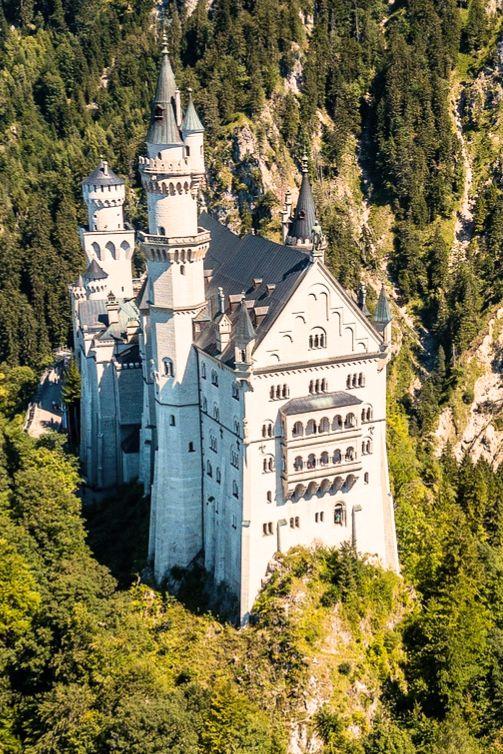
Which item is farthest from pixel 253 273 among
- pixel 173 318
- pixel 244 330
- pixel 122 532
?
pixel 122 532

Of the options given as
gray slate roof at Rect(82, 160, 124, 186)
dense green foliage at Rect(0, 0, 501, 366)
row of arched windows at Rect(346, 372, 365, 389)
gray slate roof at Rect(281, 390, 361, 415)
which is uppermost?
dense green foliage at Rect(0, 0, 501, 366)

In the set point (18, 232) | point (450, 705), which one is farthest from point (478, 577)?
point (18, 232)

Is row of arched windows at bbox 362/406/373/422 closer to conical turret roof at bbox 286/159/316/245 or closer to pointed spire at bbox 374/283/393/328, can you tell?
pointed spire at bbox 374/283/393/328

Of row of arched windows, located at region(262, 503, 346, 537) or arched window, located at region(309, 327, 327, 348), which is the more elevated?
arched window, located at region(309, 327, 327, 348)

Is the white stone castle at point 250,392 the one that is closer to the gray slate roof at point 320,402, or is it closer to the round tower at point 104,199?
the gray slate roof at point 320,402

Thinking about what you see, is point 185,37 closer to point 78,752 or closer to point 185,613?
point 185,613

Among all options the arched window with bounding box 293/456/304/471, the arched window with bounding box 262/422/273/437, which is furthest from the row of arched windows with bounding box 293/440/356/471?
the arched window with bounding box 262/422/273/437
